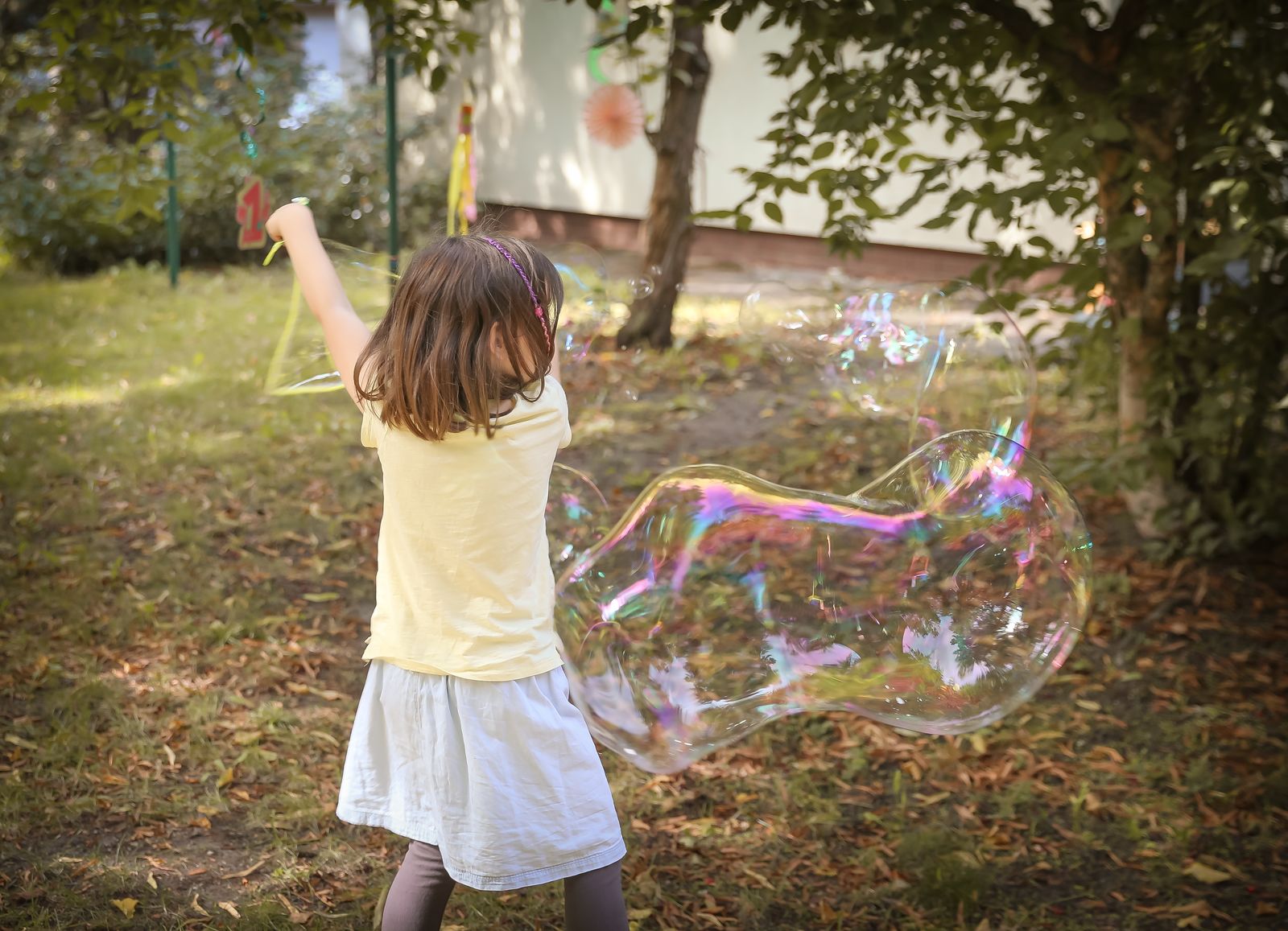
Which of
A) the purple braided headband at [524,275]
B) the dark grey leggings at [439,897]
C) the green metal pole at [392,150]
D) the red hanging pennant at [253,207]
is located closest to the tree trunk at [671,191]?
the green metal pole at [392,150]

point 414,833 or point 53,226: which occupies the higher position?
point 53,226

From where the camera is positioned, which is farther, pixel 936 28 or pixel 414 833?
pixel 936 28

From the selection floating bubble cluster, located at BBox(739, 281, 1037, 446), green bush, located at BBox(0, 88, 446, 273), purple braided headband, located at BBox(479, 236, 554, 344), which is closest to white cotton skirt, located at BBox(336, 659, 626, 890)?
purple braided headband, located at BBox(479, 236, 554, 344)

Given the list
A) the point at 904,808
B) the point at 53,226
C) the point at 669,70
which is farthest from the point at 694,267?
the point at 904,808

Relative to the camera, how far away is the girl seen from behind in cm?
174

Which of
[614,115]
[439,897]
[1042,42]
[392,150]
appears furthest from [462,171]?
[614,115]

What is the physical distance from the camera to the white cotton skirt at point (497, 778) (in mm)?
1799

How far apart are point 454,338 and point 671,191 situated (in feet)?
18.1

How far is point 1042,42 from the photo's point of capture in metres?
3.43

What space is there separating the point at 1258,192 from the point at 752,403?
352 cm

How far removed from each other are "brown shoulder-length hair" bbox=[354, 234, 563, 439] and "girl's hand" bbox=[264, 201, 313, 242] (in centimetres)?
33

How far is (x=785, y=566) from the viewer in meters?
2.34

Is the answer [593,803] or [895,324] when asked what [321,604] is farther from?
[593,803]

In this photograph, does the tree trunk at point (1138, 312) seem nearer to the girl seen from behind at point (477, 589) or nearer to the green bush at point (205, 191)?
the girl seen from behind at point (477, 589)
